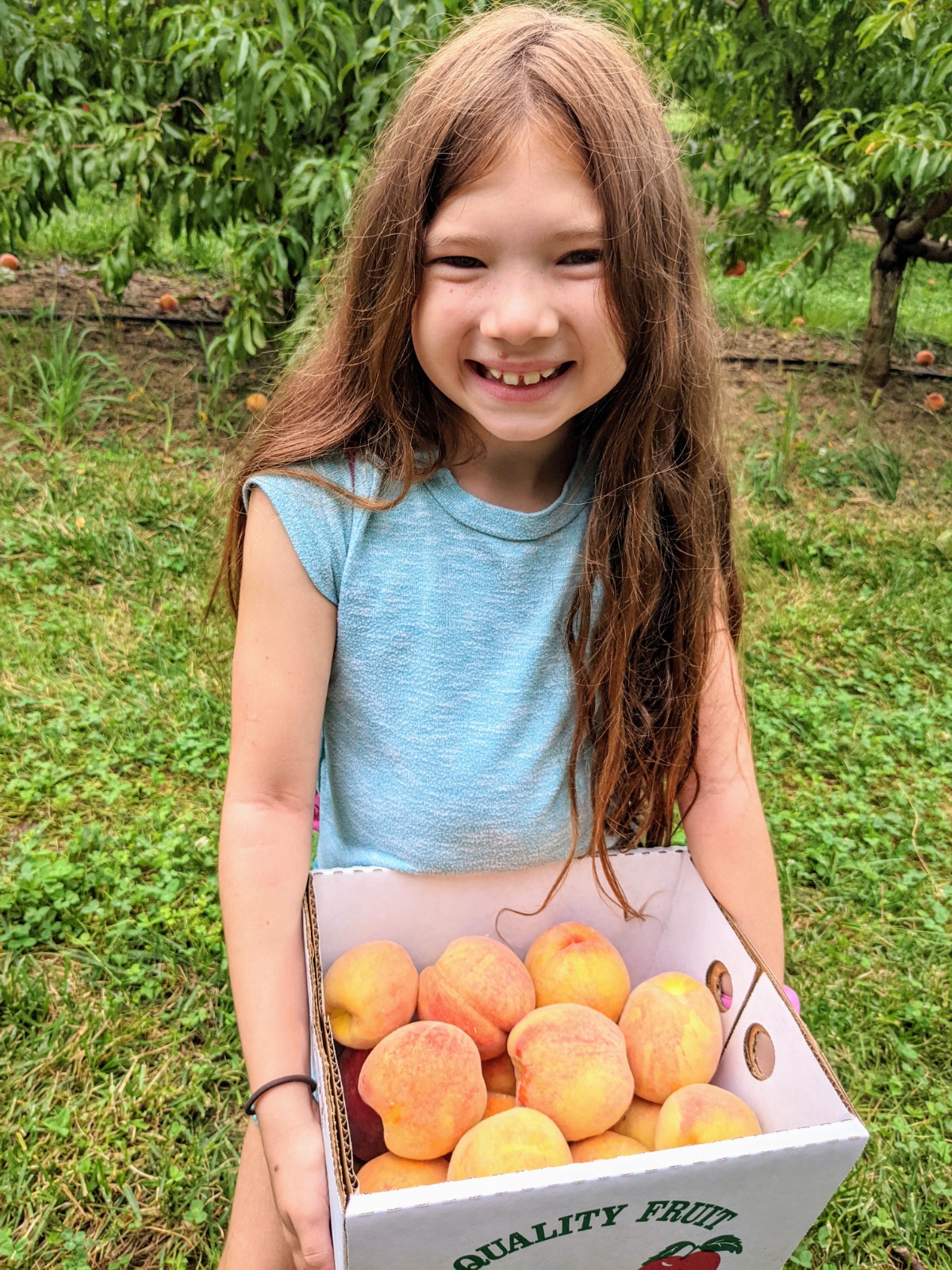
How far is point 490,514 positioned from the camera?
4.13ft

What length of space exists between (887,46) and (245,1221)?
13.2 ft

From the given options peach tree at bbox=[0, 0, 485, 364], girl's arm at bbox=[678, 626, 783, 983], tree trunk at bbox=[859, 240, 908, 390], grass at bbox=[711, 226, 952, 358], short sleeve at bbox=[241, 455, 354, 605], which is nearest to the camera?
short sleeve at bbox=[241, 455, 354, 605]

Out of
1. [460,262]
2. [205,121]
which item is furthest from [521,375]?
[205,121]

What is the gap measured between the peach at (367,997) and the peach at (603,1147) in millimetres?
215

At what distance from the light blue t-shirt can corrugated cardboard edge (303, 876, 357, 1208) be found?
24 cm

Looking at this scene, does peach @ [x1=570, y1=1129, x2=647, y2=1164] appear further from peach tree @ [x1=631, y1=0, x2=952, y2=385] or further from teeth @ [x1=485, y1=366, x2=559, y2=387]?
peach tree @ [x1=631, y1=0, x2=952, y2=385]

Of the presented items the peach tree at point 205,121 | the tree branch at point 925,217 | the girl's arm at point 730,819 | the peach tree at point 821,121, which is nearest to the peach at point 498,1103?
the girl's arm at point 730,819

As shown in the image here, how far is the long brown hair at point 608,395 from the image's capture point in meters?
1.03

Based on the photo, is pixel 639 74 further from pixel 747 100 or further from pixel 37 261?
pixel 37 261

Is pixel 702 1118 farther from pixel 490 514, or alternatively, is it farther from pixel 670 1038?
pixel 490 514

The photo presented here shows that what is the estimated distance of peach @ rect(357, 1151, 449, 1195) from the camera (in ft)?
3.00

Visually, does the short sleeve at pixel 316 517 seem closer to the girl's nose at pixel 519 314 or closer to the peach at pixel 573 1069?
the girl's nose at pixel 519 314

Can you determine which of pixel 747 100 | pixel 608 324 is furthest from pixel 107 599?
Result: pixel 747 100

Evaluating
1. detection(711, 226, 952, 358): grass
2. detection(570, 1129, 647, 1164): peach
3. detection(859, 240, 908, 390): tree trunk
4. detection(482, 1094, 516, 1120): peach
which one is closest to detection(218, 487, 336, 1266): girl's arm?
detection(482, 1094, 516, 1120): peach
